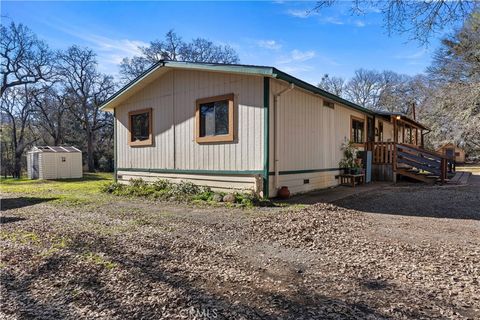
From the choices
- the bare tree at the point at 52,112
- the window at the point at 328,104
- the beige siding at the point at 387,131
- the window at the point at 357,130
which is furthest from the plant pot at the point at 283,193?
the bare tree at the point at 52,112

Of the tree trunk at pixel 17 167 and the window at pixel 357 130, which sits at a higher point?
the window at pixel 357 130

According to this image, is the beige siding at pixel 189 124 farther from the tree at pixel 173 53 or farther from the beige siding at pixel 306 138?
the tree at pixel 173 53

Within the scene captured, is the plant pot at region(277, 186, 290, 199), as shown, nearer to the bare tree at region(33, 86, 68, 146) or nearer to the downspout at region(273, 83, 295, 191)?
the downspout at region(273, 83, 295, 191)

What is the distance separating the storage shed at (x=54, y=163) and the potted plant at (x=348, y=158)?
13623mm

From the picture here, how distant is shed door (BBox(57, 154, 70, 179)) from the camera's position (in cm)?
1672

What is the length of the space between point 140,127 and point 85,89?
57.9 ft

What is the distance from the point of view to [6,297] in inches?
106

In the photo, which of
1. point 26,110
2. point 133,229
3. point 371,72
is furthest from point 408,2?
point 371,72

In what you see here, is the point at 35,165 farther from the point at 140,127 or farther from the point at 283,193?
the point at 283,193

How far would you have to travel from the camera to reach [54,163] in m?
16.6

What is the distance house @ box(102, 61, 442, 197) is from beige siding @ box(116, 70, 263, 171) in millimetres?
25

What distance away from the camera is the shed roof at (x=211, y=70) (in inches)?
288

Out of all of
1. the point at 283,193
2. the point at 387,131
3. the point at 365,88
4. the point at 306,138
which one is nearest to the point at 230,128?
the point at 283,193

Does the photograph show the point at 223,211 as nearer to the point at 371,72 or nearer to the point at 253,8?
the point at 253,8
